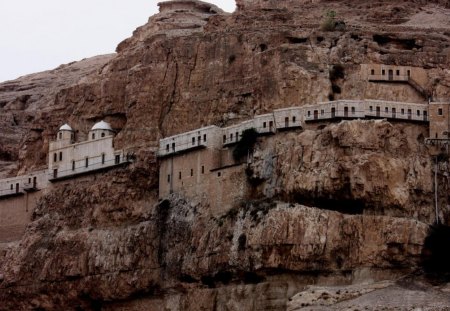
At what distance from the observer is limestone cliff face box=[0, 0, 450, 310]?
262 ft

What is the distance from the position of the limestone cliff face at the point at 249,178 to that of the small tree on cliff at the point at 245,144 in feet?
2.39

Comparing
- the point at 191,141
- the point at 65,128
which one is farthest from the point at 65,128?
the point at 191,141

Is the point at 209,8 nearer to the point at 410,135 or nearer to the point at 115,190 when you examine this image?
the point at 115,190

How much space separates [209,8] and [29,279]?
1264 inches

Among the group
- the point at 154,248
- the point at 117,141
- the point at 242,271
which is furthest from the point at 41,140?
the point at 242,271

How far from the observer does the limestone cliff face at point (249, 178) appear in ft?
262

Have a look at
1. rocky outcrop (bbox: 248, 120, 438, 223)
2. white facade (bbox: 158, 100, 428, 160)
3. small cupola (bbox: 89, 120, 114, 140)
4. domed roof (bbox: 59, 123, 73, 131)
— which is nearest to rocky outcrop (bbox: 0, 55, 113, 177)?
domed roof (bbox: 59, 123, 73, 131)

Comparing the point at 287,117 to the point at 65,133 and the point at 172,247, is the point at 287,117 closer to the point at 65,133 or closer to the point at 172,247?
the point at 172,247

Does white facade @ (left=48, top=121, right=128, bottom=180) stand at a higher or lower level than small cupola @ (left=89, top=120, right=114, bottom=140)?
lower

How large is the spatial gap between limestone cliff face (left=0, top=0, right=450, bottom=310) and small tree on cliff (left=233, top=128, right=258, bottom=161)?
729mm

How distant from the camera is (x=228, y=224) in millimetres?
83750

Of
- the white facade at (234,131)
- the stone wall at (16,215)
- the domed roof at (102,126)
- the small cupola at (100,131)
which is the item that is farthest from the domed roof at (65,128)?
the white facade at (234,131)

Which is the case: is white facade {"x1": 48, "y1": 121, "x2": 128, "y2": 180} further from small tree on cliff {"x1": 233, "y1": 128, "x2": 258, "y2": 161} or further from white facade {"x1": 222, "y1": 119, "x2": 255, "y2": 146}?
small tree on cliff {"x1": 233, "y1": 128, "x2": 258, "y2": 161}

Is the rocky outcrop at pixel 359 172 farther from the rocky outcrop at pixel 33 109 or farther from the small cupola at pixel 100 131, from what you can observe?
the rocky outcrop at pixel 33 109
